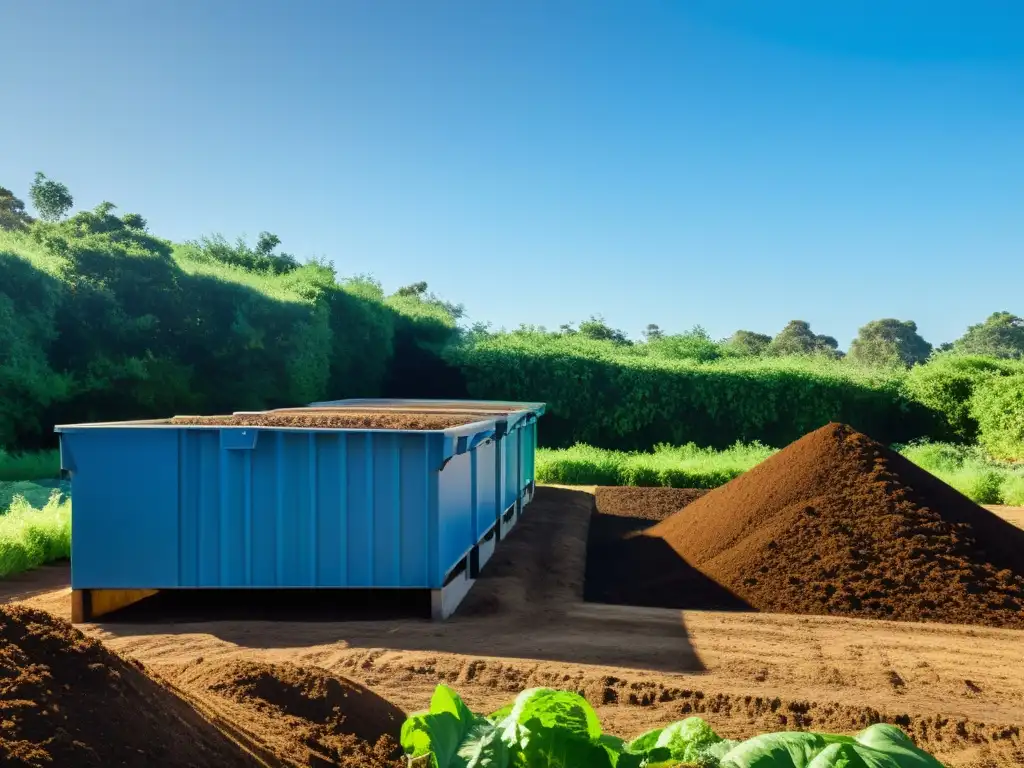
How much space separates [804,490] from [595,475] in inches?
286

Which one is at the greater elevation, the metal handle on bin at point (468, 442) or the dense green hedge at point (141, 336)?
the dense green hedge at point (141, 336)

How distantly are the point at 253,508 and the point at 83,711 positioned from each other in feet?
14.7

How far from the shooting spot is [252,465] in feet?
22.5

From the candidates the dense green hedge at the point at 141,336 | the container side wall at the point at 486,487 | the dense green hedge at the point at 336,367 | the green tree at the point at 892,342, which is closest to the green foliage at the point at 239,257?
the dense green hedge at the point at 336,367

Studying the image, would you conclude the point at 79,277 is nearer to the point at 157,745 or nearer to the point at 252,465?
the point at 252,465

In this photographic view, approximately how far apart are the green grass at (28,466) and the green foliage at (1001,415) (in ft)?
60.5

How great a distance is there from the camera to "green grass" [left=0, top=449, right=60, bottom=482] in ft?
37.8

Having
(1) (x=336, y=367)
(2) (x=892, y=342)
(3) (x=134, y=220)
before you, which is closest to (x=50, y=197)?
(3) (x=134, y=220)

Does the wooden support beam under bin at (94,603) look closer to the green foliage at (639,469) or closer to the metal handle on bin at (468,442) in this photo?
the metal handle on bin at (468,442)

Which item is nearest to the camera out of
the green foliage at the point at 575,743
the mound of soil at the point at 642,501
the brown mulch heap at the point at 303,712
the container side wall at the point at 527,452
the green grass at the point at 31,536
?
the green foliage at the point at 575,743

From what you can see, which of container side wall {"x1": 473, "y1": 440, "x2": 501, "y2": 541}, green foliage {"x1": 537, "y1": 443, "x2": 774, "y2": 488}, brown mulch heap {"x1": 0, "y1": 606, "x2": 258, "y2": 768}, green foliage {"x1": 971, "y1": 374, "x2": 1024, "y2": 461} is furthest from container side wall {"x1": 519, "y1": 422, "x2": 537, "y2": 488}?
green foliage {"x1": 971, "y1": 374, "x2": 1024, "y2": 461}

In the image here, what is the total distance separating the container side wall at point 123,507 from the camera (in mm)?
6840

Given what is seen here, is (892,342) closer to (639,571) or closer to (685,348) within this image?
(685,348)

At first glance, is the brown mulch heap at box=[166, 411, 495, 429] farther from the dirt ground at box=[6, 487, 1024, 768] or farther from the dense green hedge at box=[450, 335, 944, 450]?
the dense green hedge at box=[450, 335, 944, 450]
